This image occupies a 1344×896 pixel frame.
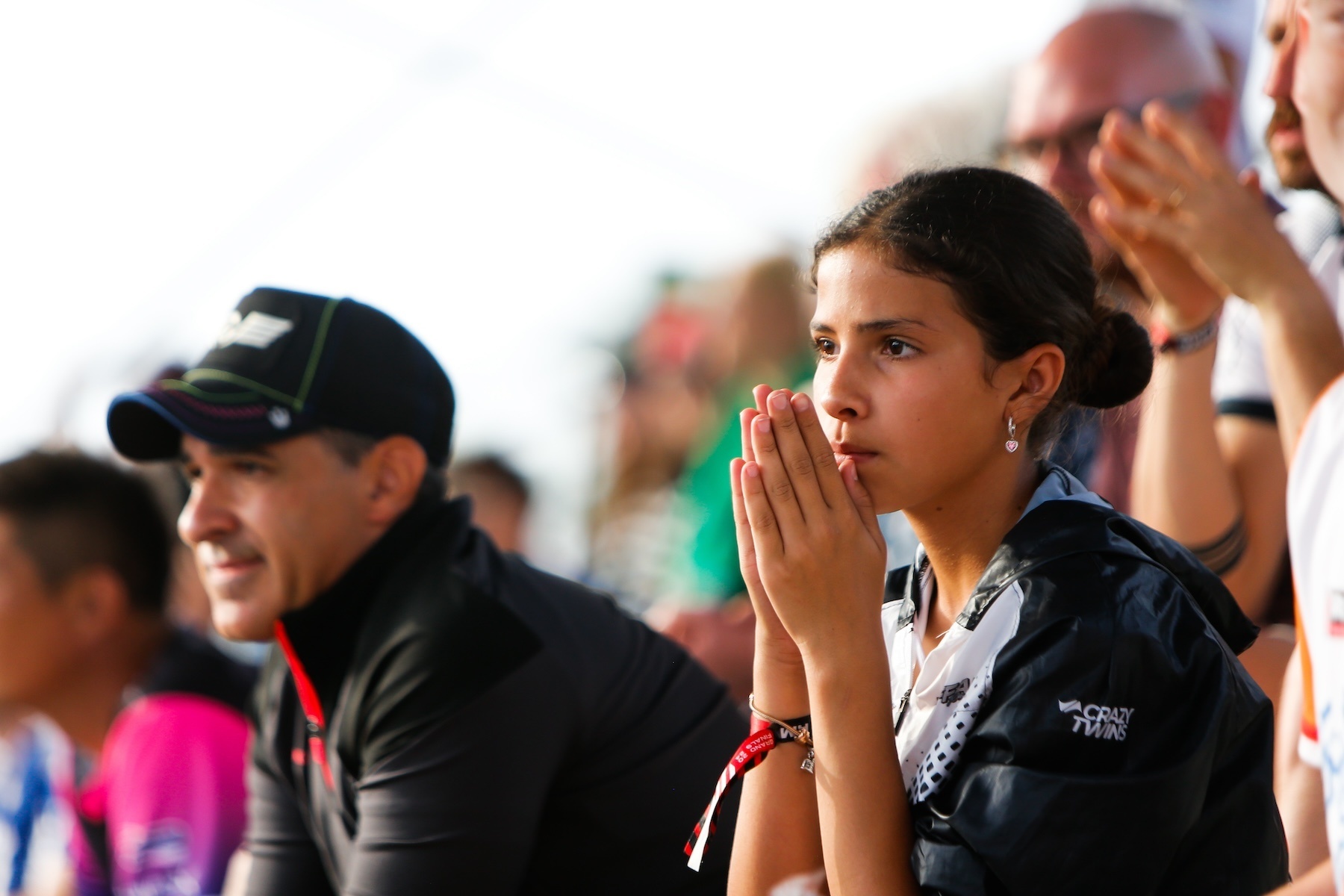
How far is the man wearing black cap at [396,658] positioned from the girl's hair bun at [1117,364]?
1.00 meters

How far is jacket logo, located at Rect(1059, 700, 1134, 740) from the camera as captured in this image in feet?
4.94

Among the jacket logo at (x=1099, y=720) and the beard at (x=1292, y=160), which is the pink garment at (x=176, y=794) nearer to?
the jacket logo at (x=1099, y=720)

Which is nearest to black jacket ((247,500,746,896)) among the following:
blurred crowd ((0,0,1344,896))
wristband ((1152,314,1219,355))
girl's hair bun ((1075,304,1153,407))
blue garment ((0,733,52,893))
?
blurred crowd ((0,0,1344,896))

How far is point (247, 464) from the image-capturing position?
266 cm

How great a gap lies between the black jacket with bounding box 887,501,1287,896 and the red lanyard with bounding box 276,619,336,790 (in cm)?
125

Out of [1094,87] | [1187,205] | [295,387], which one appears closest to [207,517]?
[295,387]

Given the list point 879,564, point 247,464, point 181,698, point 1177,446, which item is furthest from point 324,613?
point 1177,446

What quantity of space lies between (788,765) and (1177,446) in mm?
1274

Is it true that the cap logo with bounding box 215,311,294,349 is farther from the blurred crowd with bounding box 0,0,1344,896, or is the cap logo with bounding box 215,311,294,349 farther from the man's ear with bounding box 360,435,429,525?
the blurred crowd with bounding box 0,0,1344,896

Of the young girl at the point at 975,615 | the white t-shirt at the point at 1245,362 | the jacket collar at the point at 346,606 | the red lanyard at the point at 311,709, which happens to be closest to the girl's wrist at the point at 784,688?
the young girl at the point at 975,615

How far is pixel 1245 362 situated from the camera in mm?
2857

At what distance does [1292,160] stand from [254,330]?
2.03 metres

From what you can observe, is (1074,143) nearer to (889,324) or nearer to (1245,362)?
(1245,362)

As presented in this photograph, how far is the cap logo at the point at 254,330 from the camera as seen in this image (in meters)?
2.71
